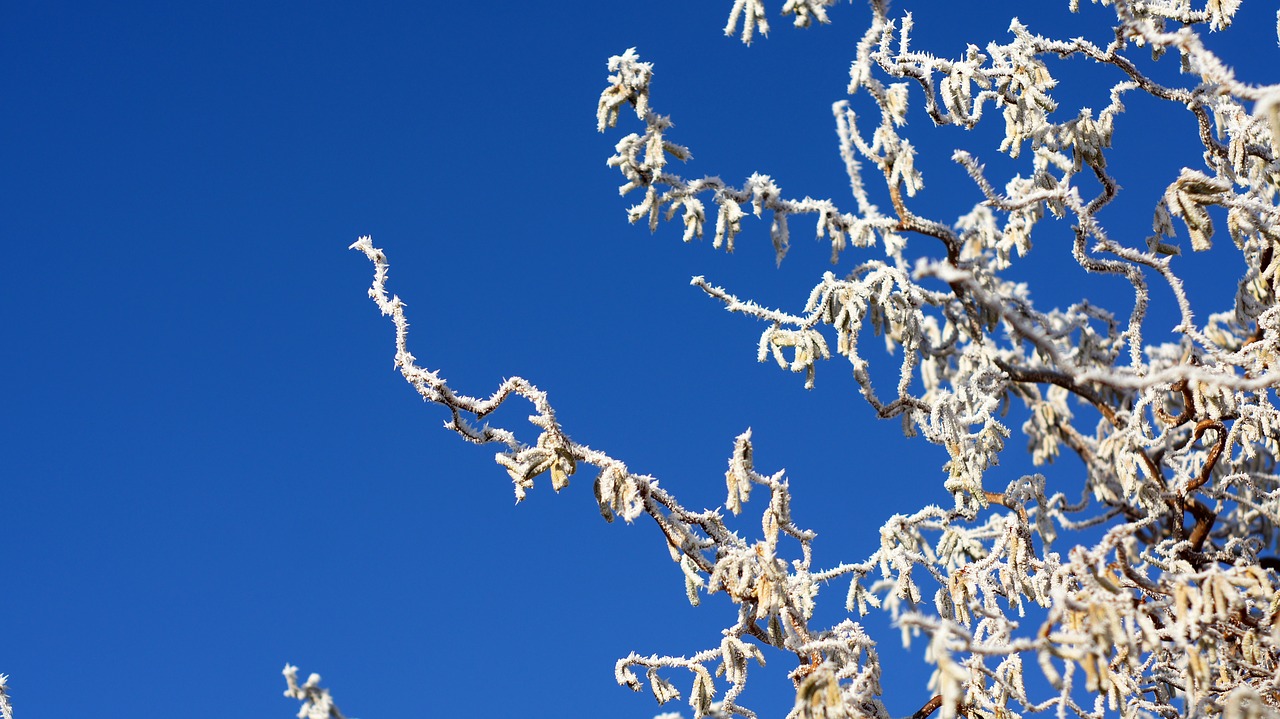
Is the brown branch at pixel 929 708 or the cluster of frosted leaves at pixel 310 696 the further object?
the brown branch at pixel 929 708

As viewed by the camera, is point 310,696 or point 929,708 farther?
point 929,708

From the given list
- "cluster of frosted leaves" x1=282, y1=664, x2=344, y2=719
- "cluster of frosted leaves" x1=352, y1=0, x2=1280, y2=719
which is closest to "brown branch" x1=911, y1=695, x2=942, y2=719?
"cluster of frosted leaves" x1=352, y1=0, x2=1280, y2=719

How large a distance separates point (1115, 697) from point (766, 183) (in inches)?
116

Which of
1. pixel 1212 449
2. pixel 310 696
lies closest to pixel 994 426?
pixel 1212 449

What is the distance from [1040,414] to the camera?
10.0m

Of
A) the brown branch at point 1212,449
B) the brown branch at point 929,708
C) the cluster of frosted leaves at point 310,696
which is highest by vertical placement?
the brown branch at point 1212,449

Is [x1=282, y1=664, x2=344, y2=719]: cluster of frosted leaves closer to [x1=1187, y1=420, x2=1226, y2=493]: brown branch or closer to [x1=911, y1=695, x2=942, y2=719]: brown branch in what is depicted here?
[x1=911, y1=695, x2=942, y2=719]: brown branch

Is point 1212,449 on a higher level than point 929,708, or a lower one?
higher

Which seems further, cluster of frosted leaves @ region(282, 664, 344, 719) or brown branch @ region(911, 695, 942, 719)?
brown branch @ region(911, 695, 942, 719)

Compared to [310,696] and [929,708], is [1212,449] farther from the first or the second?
[310,696]

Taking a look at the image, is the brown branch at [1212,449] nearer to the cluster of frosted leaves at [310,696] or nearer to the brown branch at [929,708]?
the brown branch at [929,708]

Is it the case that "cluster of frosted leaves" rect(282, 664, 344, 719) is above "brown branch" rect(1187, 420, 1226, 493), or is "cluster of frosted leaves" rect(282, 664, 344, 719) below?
below

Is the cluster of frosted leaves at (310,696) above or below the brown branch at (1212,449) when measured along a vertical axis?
below

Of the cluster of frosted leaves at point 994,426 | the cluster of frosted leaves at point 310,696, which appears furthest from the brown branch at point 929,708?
the cluster of frosted leaves at point 310,696
